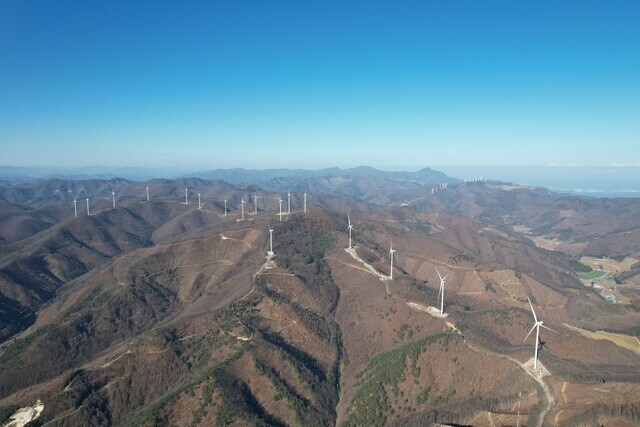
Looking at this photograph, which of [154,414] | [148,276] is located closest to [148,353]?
[154,414]

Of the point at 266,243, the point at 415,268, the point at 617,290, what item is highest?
the point at 266,243

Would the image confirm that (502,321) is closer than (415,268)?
Yes

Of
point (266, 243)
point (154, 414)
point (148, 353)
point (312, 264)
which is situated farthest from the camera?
point (266, 243)

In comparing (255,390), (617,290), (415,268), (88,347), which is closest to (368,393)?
(255,390)

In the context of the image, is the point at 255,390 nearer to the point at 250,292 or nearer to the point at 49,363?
the point at 250,292

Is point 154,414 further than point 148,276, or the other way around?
point 148,276

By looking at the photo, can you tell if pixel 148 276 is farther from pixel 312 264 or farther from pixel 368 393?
pixel 368 393

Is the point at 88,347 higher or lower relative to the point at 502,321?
lower

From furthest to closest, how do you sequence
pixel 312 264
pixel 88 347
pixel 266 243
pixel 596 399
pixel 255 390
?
A: pixel 266 243 → pixel 312 264 → pixel 88 347 → pixel 255 390 → pixel 596 399

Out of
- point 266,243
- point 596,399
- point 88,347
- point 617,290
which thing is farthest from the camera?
point 617,290
